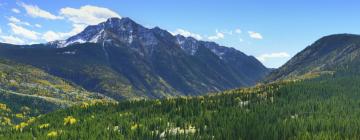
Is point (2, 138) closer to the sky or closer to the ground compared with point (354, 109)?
closer to the ground

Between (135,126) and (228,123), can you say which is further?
(135,126)

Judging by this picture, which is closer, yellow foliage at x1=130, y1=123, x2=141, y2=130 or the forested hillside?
the forested hillside

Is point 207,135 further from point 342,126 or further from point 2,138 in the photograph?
point 2,138

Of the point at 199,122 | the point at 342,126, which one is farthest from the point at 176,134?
Answer: the point at 342,126

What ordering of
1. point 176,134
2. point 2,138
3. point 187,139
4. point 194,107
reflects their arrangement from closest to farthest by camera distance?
point 187,139, point 176,134, point 2,138, point 194,107

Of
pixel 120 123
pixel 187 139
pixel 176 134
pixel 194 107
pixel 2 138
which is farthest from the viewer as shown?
pixel 194 107

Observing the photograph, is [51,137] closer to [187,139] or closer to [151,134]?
[151,134]

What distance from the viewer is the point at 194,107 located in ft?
656

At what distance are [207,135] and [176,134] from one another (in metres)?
10.0

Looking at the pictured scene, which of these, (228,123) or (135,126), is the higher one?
(228,123)

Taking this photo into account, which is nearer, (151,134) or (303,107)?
(151,134)

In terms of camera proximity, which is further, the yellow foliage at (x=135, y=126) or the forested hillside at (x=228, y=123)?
the yellow foliage at (x=135, y=126)

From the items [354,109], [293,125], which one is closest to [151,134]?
[293,125]

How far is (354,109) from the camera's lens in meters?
172
